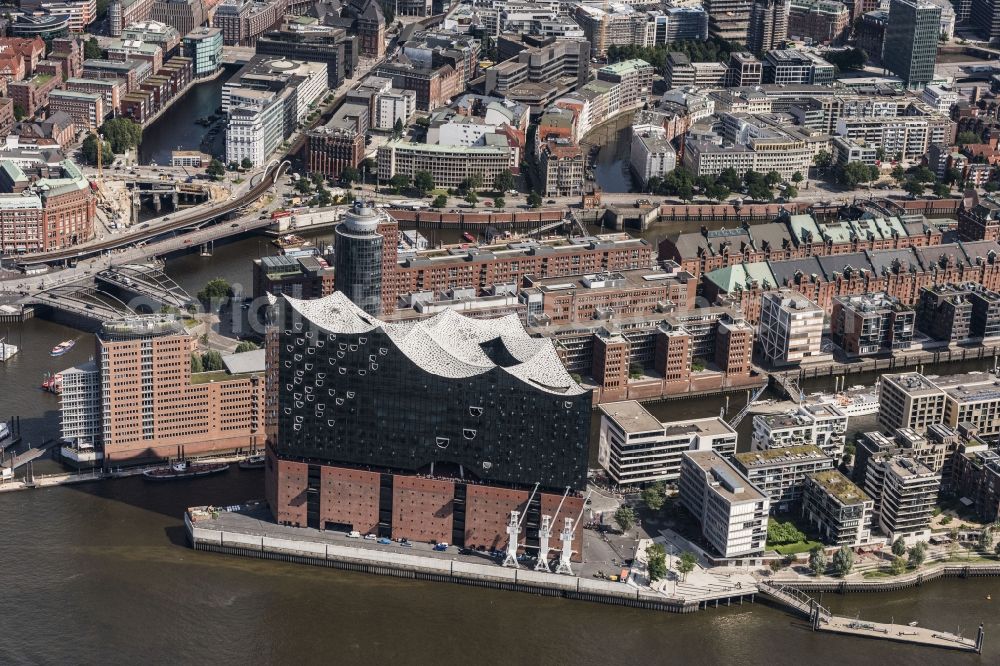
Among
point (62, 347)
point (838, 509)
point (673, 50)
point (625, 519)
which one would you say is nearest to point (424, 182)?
point (62, 347)

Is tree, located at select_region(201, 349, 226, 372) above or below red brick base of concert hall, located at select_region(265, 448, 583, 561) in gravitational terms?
above

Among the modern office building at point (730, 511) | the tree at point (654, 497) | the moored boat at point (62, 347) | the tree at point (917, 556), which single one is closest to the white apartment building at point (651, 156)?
the moored boat at point (62, 347)

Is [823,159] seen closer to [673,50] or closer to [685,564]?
[673,50]

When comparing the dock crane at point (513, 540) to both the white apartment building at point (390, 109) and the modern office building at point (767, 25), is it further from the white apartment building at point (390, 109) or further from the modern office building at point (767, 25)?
the modern office building at point (767, 25)

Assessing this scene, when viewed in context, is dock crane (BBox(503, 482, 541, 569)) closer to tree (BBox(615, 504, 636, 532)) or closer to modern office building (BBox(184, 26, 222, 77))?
tree (BBox(615, 504, 636, 532))

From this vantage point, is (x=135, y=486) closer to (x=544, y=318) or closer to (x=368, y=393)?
(x=368, y=393)

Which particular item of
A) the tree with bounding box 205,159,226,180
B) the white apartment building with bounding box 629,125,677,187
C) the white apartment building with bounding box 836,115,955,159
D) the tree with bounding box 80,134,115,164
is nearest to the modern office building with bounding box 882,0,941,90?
the white apartment building with bounding box 836,115,955,159
